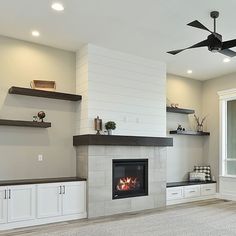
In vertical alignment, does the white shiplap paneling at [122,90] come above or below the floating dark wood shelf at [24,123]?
above

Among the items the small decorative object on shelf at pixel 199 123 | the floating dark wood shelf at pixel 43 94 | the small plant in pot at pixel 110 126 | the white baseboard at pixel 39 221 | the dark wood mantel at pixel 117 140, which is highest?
the floating dark wood shelf at pixel 43 94

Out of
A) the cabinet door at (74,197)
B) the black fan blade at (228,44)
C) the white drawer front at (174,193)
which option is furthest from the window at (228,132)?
the cabinet door at (74,197)

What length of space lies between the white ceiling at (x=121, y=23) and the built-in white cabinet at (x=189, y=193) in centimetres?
320

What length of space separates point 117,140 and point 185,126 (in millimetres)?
2881

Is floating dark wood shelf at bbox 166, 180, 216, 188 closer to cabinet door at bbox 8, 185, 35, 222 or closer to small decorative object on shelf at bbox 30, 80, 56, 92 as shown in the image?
cabinet door at bbox 8, 185, 35, 222

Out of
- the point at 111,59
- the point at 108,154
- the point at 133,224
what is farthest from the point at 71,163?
the point at 111,59

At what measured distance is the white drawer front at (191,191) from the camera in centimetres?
715

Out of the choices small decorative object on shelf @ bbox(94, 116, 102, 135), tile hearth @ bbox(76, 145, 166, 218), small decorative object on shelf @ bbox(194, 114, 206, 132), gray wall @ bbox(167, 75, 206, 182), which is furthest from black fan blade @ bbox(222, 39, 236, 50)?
small decorative object on shelf @ bbox(194, 114, 206, 132)

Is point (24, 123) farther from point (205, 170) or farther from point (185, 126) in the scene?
point (205, 170)

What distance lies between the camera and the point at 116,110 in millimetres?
6105

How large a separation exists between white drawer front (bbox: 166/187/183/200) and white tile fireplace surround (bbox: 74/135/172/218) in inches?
13.0

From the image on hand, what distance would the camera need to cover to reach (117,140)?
5.83 meters

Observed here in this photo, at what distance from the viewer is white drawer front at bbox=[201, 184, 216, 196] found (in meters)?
7.54

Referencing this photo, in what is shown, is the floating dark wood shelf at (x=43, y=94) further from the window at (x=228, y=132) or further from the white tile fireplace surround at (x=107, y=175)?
the window at (x=228, y=132)
